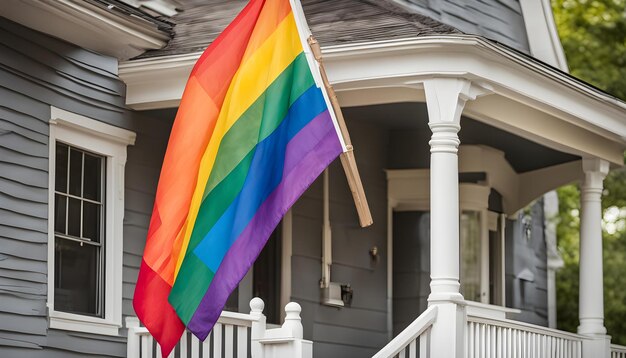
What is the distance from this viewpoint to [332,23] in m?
11.3

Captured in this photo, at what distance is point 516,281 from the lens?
1573 centimetres

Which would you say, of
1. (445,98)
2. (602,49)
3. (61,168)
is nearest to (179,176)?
(61,168)

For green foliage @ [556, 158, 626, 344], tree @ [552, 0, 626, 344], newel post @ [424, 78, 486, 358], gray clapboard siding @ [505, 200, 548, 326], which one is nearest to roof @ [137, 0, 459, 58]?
newel post @ [424, 78, 486, 358]

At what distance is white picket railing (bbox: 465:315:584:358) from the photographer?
10773 mm

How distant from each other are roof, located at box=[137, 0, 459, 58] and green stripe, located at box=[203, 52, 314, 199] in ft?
6.23

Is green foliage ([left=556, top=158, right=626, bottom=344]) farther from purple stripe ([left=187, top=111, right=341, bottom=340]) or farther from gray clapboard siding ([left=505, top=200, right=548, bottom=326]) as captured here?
purple stripe ([left=187, top=111, right=341, bottom=340])

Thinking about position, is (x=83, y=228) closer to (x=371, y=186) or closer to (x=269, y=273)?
(x=269, y=273)

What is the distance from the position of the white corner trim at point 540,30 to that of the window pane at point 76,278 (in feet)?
20.3

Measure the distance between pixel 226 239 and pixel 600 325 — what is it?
18.4 ft

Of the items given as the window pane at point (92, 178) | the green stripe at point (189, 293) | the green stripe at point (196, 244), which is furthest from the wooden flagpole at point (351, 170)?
the window pane at point (92, 178)

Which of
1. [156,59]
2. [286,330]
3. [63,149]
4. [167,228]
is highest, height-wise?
[156,59]

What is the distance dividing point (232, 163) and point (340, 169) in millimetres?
4621

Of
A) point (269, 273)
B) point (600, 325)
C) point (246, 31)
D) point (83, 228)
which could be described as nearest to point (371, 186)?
point (269, 273)

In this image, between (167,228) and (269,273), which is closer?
(167,228)
